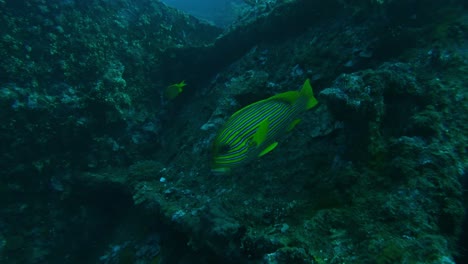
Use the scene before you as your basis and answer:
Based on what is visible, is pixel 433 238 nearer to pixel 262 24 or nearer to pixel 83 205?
pixel 262 24

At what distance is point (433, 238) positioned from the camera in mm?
1831

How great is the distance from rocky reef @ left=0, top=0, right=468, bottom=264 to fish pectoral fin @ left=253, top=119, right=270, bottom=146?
0.85 meters

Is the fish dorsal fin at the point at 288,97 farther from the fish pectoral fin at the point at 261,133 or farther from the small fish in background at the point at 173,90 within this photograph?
the small fish in background at the point at 173,90

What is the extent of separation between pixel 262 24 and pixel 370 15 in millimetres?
2064

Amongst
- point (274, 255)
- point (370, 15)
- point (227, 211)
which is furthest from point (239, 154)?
point (370, 15)

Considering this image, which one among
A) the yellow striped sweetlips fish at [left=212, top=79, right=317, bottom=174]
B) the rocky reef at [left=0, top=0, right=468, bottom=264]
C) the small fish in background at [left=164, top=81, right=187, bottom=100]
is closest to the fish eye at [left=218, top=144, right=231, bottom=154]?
the yellow striped sweetlips fish at [left=212, top=79, right=317, bottom=174]

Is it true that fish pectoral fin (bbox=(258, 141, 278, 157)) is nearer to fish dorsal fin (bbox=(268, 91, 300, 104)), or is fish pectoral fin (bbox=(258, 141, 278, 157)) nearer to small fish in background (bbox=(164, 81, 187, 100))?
fish dorsal fin (bbox=(268, 91, 300, 104))

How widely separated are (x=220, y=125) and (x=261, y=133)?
249 cm

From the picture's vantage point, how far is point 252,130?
7.11ft

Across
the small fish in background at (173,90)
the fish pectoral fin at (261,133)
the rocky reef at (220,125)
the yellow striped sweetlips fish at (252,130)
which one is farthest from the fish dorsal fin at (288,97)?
the small fish in background at (173,90)

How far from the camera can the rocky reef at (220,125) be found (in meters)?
2.25

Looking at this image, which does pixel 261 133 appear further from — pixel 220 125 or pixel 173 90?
pixel 173 90

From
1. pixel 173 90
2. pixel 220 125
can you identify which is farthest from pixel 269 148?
pixel 173 90

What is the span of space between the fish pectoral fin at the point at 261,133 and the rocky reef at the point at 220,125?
849 mm
